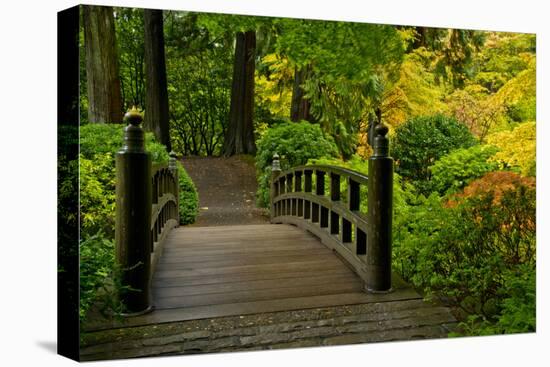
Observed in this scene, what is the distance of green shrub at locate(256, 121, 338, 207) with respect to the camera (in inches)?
162

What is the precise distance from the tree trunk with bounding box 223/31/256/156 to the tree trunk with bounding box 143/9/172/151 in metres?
0.46

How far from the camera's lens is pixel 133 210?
309 centimetres

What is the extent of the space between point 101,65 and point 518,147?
3.20m

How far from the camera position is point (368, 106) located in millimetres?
4207

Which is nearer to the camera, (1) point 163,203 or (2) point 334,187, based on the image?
(1) point 163,203

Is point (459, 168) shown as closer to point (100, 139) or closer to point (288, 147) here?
point (288, 147)

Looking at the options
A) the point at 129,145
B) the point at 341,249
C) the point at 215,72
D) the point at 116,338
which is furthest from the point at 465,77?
the point at 116,338

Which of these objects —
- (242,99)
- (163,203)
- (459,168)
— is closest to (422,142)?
(459,168)

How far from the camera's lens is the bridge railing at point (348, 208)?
3.68 m

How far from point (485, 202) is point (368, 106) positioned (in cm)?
116

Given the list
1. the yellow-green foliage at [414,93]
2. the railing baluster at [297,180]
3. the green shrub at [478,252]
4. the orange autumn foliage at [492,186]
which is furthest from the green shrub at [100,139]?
the orange autumn foliage at [492,186]

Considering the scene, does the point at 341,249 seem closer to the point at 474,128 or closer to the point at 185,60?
the point at 474,128

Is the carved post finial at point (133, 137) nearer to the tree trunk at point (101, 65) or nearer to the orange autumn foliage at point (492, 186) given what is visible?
the tree trunk at point (101, 65)

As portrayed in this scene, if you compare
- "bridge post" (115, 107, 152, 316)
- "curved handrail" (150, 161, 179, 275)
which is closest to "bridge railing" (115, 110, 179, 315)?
"bridge post" (115, 107, 152, 316)
